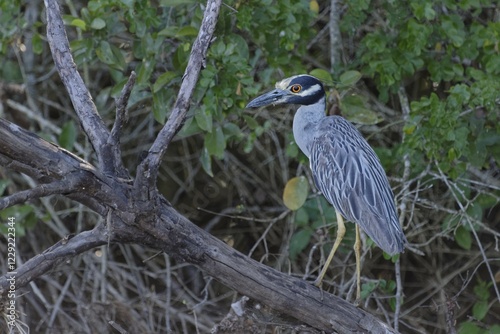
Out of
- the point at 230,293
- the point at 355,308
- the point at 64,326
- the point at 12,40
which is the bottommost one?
the point at 230,293

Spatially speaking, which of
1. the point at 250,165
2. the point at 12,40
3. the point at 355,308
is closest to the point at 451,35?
the point at 355,308

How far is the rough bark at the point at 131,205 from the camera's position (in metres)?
1.96

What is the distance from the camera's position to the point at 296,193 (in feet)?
11.0

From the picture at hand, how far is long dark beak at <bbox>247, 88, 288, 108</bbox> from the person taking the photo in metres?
3.14

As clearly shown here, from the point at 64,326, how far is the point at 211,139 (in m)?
1.32

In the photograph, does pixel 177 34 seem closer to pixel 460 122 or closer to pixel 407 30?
pixel 407 30

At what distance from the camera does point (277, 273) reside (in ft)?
8.04

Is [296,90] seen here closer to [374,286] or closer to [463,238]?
[374,286]

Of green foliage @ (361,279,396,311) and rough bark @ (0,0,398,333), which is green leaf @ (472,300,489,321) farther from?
rough bark @ (0,0,398,333)

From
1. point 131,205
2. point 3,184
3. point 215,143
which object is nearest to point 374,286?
point 215,143

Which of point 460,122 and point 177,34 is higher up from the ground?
point 177,34

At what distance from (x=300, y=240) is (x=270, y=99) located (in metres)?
0.79

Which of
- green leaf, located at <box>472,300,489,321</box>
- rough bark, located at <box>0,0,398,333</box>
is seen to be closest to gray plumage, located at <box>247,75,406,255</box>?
rough bark, located at <box>0,0,398,333</box>

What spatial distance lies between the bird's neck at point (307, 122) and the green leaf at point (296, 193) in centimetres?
12
